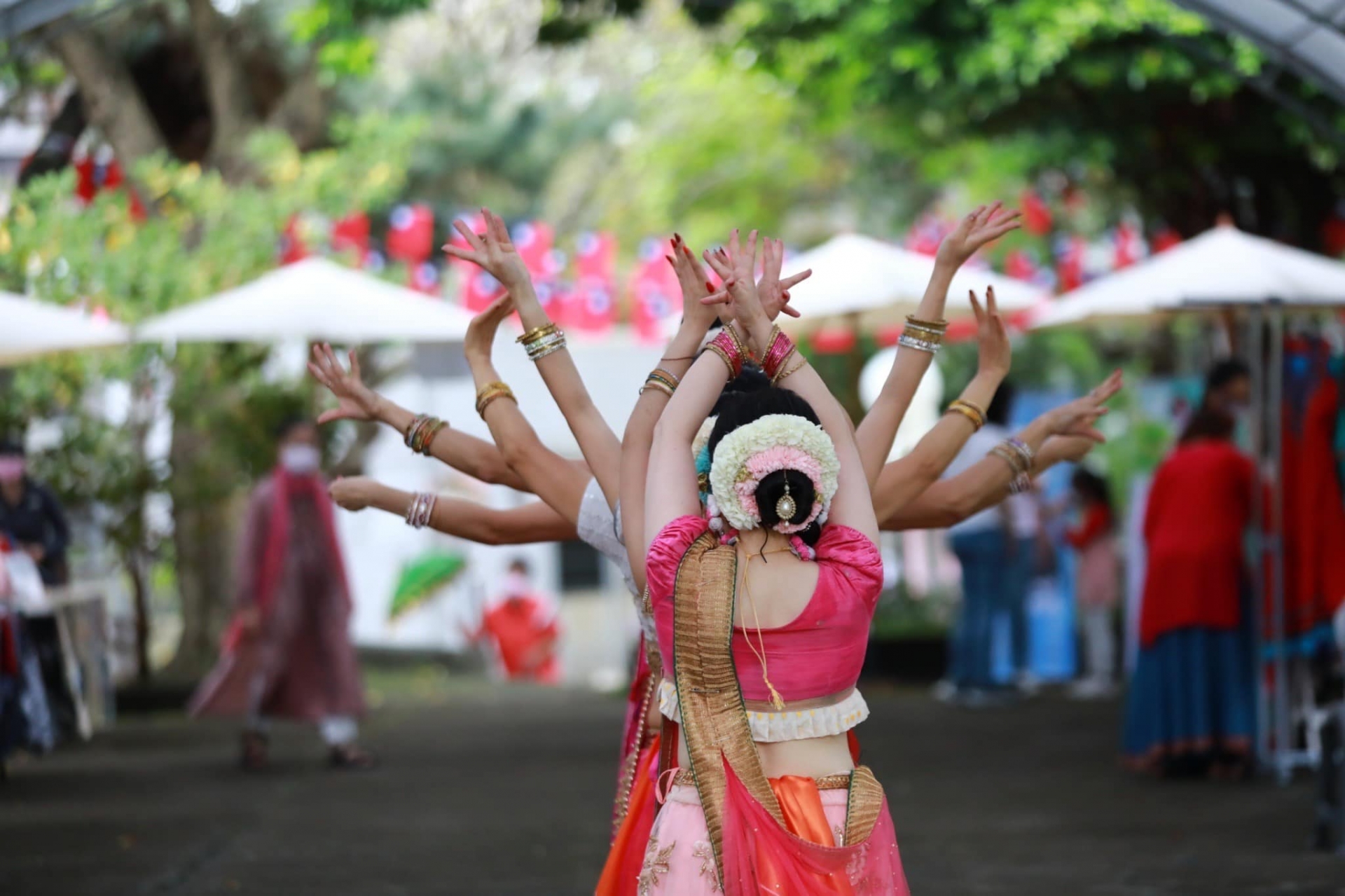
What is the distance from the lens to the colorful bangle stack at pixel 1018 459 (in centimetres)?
461

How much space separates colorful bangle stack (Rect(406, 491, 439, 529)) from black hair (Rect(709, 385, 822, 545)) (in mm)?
970

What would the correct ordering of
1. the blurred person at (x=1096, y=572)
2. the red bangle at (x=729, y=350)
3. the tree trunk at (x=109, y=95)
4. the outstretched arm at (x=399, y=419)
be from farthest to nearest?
the tree trunk at (x=109, y=95)
the blurred person at (x=1096, y=572)
the outstretched arm at (x=399, y=419)
the red bangle at (x=729, y=350)

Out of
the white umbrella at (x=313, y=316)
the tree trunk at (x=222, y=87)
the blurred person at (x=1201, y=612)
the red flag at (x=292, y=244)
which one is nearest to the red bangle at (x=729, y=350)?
the blurred person at (x=1201, y=612)

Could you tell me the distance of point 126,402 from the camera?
14.7 m

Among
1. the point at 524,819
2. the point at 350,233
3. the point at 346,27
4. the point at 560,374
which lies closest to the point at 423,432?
the point at 560,374

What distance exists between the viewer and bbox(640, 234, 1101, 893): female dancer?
359cm

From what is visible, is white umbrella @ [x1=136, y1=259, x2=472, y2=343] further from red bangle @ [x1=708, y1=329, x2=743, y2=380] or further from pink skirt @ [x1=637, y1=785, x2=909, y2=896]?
pink skirt @ [x1=637, y1=785, x2=909, y2=896]

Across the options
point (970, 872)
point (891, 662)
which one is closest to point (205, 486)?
point (891, 662)

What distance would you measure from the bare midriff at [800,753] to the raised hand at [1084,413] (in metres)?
1.31

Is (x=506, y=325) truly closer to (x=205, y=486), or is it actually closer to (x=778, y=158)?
(x=205, y=486)

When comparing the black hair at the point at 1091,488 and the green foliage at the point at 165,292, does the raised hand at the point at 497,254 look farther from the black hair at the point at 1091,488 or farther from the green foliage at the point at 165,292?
the black hair at the point at 1091,488

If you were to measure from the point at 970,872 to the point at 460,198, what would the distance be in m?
16.6

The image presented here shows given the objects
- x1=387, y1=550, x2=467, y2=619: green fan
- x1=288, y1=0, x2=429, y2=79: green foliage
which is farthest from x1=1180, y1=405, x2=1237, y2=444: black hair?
x1=387, y1=550, x2=467, y2=619: green fan

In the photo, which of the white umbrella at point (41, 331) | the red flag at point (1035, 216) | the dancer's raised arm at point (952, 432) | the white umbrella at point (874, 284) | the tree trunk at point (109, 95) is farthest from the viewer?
the red flag at point (1035, 216)
